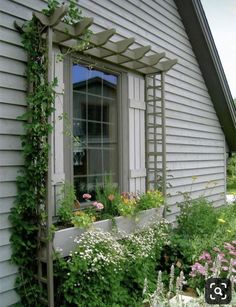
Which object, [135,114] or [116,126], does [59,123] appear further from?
[135,114]

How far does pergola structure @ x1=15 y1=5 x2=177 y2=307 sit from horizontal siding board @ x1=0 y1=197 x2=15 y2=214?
0.34 metres

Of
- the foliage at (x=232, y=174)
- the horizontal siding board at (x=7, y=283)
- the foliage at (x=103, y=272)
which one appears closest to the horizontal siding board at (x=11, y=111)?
the foliage at (x=103, y=272)

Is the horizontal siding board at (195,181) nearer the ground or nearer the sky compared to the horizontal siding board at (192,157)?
nearer the ground

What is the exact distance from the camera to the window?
14.0 ft

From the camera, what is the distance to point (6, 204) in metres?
3.30

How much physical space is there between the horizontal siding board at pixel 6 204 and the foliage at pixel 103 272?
0.65 metres

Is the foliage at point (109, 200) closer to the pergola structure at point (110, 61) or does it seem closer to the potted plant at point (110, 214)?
the potted plant at point (110, 214)

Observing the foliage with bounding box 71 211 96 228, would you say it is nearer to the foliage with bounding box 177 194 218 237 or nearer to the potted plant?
the potted plant

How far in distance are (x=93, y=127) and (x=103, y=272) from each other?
69.2 inches

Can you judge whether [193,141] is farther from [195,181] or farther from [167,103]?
[167,103]

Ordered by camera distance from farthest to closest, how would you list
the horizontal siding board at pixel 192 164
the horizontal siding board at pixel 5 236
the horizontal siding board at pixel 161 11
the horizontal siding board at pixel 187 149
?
the horizontal siding board at pixel 192 164, the horizontal siding board at pixel 187 149, the horizontal siding board at pixel 161 11, the horizontal siding board at pixel 5 236

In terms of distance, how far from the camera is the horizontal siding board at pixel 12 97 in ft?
10.8

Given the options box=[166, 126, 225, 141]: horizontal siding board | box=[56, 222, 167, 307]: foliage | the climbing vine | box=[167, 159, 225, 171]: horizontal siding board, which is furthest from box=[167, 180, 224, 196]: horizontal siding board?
the climbing vine

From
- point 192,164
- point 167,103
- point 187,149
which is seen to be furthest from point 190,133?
point 167,103
